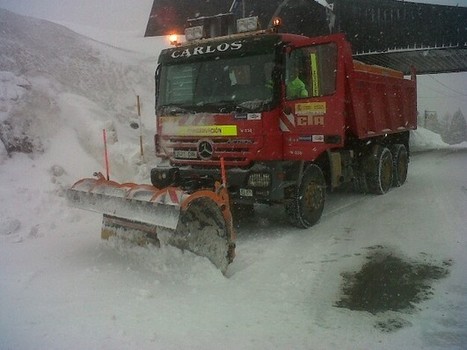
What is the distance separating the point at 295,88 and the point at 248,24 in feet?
4.50

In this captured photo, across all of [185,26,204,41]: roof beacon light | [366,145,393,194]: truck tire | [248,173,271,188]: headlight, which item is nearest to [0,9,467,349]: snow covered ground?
[366,145,393,194]: truck tire

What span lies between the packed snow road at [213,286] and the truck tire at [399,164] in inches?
114

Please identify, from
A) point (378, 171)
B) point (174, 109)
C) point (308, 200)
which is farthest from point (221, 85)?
point (378, 171)

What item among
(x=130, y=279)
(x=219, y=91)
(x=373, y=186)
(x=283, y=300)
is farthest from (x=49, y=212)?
(x=373, y=186)

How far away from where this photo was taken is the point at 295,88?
19.5ft

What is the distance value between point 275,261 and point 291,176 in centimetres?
155

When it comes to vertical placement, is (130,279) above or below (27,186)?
below

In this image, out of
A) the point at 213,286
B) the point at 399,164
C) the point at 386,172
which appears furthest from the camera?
the point at 399,164

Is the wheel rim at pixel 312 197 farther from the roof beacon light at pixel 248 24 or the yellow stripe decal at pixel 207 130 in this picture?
the roof beacon light at pixel 248 24

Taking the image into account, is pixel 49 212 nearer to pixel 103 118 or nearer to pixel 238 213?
pixel 238 213

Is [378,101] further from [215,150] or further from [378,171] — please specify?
[215,150]

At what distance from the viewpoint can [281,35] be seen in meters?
5.88

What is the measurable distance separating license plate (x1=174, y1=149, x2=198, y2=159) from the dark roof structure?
37.0ft

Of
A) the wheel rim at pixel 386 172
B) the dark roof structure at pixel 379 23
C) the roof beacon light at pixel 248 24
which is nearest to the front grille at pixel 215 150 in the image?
the roof beacon light at pixel 248 24
